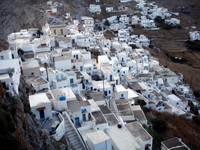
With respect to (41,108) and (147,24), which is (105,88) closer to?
(41,108)

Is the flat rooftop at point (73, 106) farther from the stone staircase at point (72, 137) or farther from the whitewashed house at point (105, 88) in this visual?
the whitewashed house at point (105, 88)

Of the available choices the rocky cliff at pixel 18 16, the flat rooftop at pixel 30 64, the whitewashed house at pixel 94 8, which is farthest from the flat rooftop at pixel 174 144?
the whitewashed house at pixel 94 8

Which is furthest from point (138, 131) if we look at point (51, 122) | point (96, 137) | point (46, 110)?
point (46, 110)

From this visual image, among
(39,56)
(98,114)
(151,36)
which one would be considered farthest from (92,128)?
(151,36)

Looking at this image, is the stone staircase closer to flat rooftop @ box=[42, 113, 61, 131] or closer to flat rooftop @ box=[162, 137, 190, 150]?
flat rooftop @ box=[42, 113, 61, 131]

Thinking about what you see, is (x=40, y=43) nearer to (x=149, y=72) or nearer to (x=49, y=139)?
(x=149, y=72)

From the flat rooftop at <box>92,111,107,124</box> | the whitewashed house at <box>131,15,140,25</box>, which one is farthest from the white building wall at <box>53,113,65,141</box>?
the whitewashed house at <box>131,15,140,25</box>
